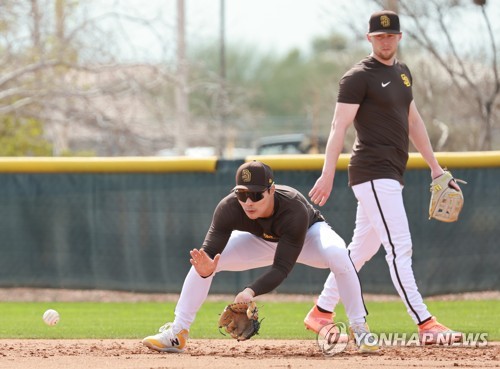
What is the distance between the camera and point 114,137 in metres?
17.0

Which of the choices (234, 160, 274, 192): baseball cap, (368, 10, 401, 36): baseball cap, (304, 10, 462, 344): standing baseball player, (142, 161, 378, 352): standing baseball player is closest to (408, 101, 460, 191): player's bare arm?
(304, 10, 462, 344): standing baseball player

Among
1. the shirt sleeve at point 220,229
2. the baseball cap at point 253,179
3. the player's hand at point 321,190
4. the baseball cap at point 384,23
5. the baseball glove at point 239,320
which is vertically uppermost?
the baseball cap at point 384,23

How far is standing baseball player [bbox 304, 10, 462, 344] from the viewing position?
6578mm

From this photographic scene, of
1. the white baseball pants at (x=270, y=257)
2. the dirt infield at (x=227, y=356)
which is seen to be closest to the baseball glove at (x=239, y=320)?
the dirt infield at (x=227, y=356)

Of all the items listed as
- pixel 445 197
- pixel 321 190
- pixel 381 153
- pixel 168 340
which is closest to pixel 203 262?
pixel 168 340

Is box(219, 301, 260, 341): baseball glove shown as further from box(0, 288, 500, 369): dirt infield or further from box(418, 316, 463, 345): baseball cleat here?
box(418, 316, 463, 345): baseball cleat

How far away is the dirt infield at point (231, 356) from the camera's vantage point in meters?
5.68

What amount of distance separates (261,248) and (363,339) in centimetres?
82

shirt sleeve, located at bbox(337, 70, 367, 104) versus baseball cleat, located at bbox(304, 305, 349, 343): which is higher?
shirt sleeve, located at bbox(337, 70, 367, 104)

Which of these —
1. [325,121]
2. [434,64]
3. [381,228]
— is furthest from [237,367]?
[325,121]

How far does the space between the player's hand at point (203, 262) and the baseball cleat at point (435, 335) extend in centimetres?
153

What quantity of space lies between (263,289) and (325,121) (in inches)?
1112

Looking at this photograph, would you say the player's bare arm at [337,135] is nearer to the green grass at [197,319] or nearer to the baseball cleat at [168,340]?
the baseball cleat at [168,340]

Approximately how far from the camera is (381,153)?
21.9 ft
